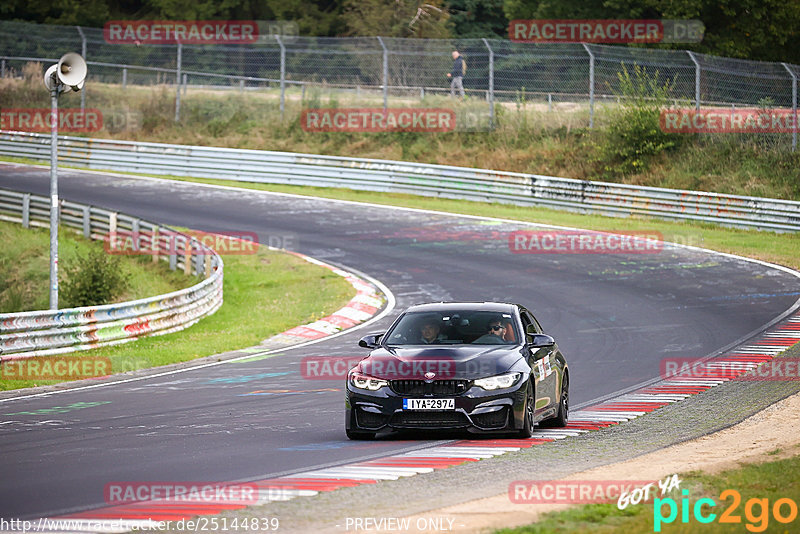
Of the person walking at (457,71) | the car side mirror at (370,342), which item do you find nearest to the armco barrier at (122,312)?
the car side mirror at (370,342)

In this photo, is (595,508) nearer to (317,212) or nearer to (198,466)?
(198,466)

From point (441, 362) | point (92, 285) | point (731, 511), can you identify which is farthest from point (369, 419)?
point (92, 285)

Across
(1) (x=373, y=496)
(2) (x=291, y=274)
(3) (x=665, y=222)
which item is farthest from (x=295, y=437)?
(3) (x=665, y=222)

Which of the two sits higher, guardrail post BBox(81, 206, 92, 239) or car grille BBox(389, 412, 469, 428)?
car grille BBox(389, 412, 469, 428)

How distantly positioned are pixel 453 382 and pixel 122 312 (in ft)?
33.8

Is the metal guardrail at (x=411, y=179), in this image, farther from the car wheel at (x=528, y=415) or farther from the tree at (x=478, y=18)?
the tree at (x=478, y=18)

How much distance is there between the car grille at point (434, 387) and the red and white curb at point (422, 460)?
0.52 meters

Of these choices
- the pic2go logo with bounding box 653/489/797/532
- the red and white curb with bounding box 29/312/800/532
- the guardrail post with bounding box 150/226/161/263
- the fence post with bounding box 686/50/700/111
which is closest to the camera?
the pic2go logo with bounding box 653/489/797/532

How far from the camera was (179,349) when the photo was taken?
63.5ft

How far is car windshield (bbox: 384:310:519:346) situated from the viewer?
472 inches

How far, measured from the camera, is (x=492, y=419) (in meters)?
11.0

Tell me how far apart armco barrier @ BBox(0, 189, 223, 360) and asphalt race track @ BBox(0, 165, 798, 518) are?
8.42ft

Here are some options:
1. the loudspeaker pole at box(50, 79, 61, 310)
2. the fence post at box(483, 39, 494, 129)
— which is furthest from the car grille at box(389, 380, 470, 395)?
the fence post at box(483, 39, 494, 129)

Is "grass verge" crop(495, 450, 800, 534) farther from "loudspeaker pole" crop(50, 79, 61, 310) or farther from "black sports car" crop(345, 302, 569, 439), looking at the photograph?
"loudspeaker pole" crop(50, 79, 61, 310)
